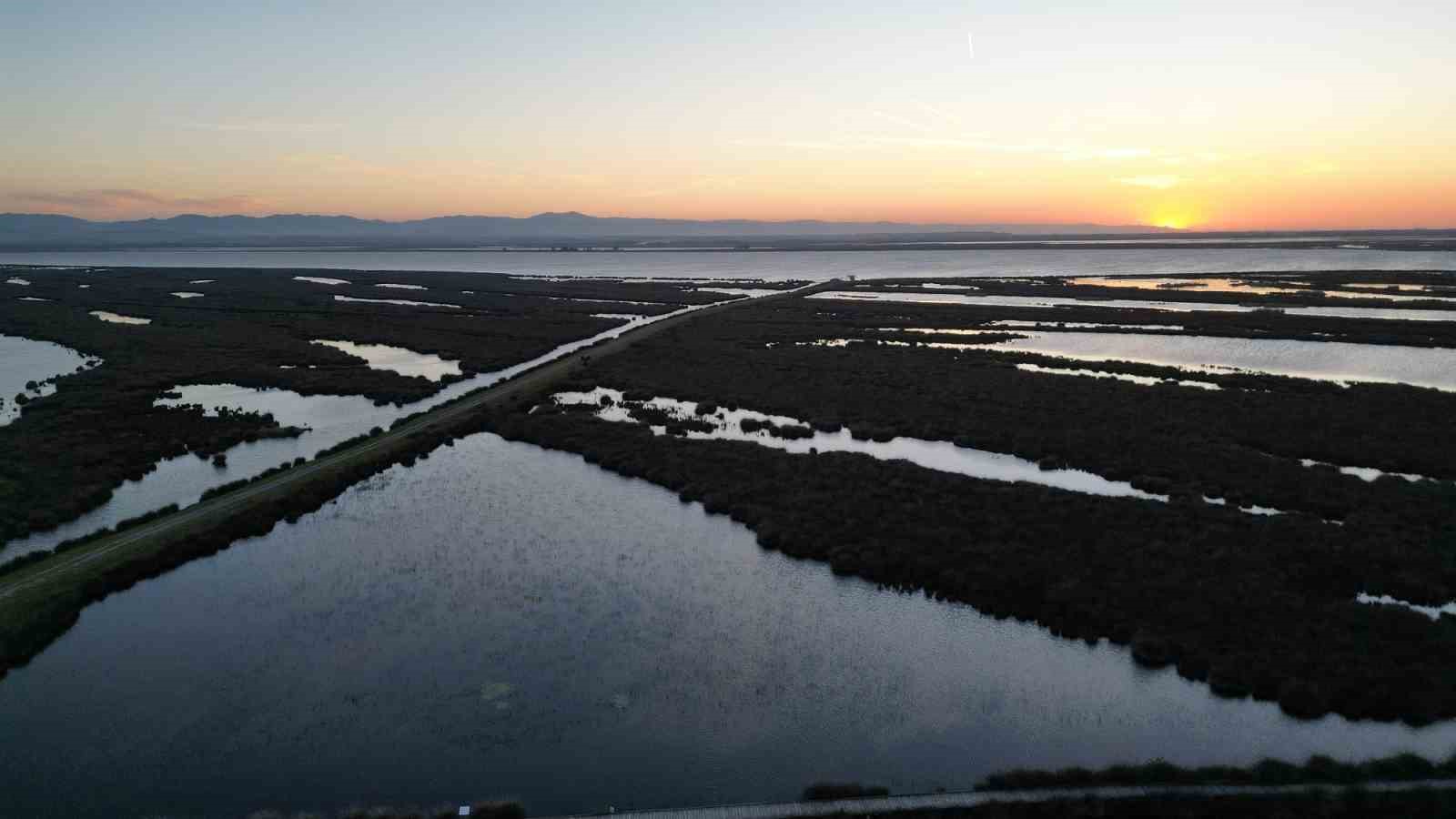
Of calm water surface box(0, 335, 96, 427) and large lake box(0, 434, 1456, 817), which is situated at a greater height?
calm water surface box(0, 335, 96, 427)

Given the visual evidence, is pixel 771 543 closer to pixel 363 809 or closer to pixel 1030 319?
pixel 363 809

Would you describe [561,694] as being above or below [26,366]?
below

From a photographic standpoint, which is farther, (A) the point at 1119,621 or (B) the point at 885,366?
(B) the point at 885,366

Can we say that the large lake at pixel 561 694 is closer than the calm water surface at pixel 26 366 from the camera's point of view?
Yes

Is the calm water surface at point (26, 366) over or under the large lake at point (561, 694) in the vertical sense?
over

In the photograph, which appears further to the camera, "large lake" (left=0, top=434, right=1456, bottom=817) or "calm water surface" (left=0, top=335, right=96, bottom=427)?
"calm water surface" (left=0, top=335, right=96, bottom=427)

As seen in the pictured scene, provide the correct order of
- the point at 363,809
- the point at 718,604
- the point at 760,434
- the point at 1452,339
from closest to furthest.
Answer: the point at 363,809
the point at 718,604
the point at 760,434
the point at 1452,339

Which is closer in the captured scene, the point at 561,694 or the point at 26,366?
the point at 561,694

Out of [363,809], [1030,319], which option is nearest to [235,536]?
[363,809]
